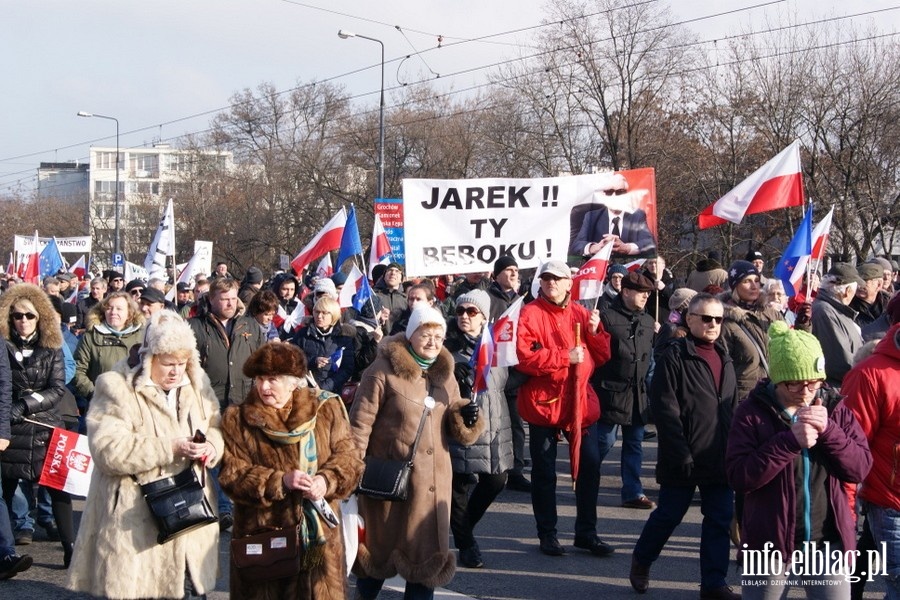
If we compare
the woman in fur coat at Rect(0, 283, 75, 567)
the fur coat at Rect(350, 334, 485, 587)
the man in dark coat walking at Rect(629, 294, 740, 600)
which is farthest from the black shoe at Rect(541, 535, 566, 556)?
the woman in fur coat at Rect(0, 283, 75, 567)

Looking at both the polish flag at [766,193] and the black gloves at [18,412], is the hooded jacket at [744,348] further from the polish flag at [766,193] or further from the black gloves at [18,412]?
the black gloves at [18,412]

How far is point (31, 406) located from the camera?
711 cm

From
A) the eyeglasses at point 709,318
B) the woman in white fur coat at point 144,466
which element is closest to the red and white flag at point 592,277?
the eyeglasses at point 709,318

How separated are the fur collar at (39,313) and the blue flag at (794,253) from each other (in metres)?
6.41

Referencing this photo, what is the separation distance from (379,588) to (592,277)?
11.1 feet

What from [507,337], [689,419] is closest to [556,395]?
[507,337]

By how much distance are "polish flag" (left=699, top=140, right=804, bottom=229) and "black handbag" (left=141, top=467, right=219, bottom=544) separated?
601 cm

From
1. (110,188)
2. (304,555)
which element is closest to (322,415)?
(304,555)

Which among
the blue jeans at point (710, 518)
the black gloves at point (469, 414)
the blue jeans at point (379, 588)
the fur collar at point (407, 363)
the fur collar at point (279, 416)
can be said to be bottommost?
the blue jeans at point (379, 588)

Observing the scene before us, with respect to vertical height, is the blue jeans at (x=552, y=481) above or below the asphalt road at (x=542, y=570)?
above

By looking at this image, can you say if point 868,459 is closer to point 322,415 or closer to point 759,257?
point 322,415

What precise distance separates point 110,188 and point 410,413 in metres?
119

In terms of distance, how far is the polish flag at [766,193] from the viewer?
963 cm

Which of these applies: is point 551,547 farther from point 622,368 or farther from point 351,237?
point 351,237
